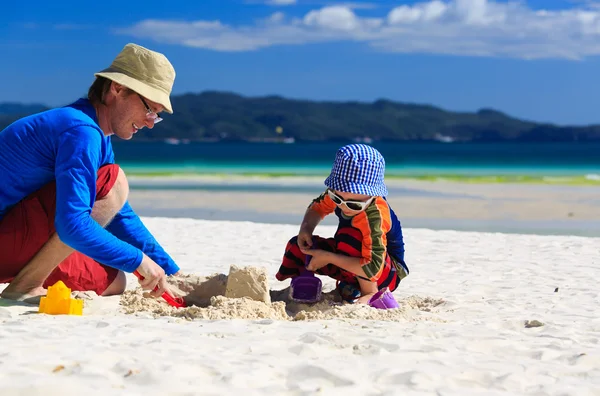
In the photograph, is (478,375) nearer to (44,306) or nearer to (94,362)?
(94,362)

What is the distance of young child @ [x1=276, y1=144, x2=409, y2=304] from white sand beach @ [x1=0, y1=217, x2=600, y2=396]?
231 mm

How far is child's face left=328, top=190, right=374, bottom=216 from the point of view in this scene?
3.72 m

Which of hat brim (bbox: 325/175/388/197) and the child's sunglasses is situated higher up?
hat brim (bbox: 325/175/388/197)

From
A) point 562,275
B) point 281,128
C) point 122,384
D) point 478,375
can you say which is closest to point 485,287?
point 562,275

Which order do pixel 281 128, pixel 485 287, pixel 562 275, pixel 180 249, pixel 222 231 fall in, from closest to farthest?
pixel 485 287 → pixel 562 275 → pixel 180 249 → pixel 222 231 → pixel 281 128

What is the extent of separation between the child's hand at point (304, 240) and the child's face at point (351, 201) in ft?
0.89

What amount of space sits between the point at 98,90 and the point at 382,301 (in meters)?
1.70

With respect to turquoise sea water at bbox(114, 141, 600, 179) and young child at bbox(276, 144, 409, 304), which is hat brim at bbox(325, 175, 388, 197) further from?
turquoise sea water at bbox(114, 141, 600, 179)

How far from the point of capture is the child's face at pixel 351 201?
372cm

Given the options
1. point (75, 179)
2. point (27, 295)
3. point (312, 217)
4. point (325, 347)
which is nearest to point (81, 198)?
point (75, 179)

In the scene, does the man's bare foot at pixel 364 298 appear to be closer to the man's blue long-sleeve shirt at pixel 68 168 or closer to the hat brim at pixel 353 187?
the hat brim at pixel 353 187

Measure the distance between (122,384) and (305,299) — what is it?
A: 5.60 feet

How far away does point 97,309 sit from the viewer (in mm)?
3627

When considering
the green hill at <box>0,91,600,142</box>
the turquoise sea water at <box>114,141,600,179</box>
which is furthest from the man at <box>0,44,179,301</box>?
the green hill at <box>0,91,600,142</box>
